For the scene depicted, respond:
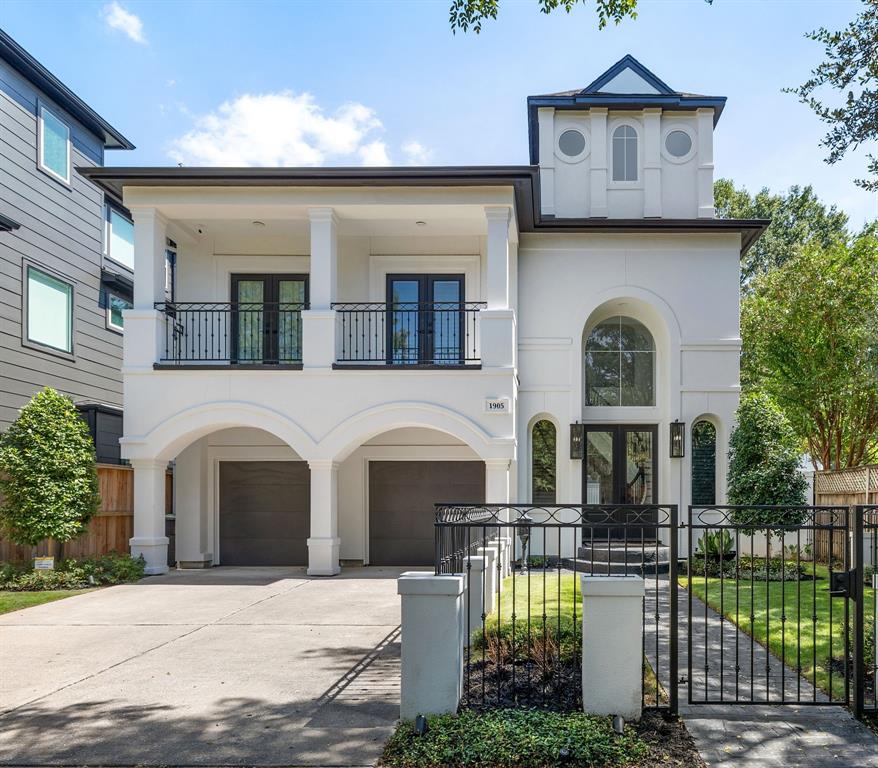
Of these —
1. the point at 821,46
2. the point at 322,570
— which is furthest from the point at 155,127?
the point at 821,46

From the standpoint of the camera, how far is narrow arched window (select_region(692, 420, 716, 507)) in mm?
16141

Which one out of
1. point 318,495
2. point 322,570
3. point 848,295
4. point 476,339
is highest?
point 848,295

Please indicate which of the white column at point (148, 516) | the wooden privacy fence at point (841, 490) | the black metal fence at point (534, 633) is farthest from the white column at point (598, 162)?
the white column at point (148, 516)

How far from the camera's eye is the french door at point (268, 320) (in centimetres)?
1609

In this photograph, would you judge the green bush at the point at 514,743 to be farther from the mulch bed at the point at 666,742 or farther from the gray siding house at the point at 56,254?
the gray siding house at the point at 56,254

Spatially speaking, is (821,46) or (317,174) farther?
(317,174)

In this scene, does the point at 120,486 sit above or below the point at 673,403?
below

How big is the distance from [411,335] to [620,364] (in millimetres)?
4485

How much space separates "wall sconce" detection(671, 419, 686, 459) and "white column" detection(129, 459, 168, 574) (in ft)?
31.9

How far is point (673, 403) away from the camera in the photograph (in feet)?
53.0

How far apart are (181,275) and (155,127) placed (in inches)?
277

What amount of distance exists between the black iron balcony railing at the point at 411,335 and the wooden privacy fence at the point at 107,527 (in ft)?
16.0

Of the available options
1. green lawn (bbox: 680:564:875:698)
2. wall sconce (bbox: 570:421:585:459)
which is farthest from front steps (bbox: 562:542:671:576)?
wall sconce (bbox: 570:421:585:459)

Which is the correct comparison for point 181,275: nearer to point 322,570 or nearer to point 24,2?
point 24,2
